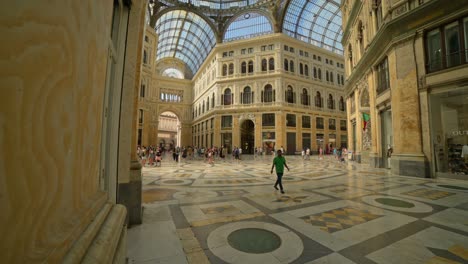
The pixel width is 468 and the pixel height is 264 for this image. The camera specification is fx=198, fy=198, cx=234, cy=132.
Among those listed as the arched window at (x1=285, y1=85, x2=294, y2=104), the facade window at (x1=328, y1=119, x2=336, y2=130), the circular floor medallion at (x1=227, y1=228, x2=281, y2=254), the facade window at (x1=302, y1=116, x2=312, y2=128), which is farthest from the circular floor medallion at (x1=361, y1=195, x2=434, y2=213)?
the facade window at (x1=328, y1=119, x2=336, y2=130)

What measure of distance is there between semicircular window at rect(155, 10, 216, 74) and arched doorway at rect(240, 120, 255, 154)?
1617 centimetres

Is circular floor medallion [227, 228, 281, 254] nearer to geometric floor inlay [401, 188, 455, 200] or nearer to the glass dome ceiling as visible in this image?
geometric floor inlay [401, 188, 455, 200]

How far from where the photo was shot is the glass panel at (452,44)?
7973 millimetres

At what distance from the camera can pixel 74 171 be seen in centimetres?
103

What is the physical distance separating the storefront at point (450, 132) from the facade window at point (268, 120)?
20864 mm

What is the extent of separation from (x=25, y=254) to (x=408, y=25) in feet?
43.1

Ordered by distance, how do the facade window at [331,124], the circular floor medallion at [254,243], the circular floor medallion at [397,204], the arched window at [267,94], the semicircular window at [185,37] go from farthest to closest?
the semicircular window at [185,37]
the facade window at [331,124]
the arched window at [267,94]
the circular floor medallion at [397,204]
the circular floor medallion at [254,243]

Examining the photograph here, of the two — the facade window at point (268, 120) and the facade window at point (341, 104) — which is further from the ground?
the facade window at point (341, 104)

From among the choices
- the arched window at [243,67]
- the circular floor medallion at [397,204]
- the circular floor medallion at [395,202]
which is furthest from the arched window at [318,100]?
the circular floor medallion at [395,202]

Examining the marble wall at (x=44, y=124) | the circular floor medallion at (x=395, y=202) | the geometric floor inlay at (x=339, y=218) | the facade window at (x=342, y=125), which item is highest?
the facade window at (x=342, y=125)

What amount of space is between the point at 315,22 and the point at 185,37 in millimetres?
26300

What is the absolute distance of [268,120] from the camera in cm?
2950

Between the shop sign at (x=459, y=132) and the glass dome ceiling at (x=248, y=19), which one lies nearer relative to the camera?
the shop sign at (x=459, y=132)

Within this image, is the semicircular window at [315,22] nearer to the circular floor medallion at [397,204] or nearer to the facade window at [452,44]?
the facade window at [452,44]
